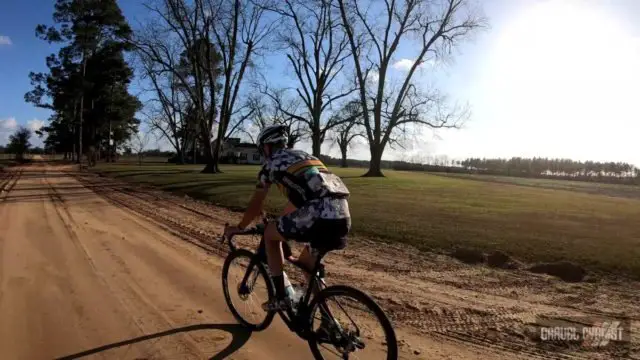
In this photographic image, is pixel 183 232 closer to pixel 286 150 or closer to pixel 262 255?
pixel 262 255

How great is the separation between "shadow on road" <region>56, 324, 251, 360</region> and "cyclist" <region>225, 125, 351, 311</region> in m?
1.11

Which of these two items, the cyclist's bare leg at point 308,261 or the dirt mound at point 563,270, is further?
the dirt mound at point 563,270

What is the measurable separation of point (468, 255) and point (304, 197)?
602 centimetres

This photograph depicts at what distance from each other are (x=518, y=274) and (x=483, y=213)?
254 inches

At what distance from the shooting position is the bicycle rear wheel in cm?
353

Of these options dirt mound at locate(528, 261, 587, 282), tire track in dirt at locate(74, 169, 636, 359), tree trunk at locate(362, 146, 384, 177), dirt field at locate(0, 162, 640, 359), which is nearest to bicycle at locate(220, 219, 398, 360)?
dirt field at locate(0, 162, 640, 359)

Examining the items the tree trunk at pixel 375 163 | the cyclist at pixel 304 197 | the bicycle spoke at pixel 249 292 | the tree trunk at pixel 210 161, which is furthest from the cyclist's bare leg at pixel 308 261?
the tree trunk at pixel 375 163

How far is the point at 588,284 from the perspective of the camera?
7.13 meters

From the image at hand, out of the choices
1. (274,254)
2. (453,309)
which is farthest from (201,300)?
(453,309)

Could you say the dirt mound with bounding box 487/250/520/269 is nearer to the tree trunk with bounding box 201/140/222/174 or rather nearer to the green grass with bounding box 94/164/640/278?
the green grass with bounding box 94/164/640/278

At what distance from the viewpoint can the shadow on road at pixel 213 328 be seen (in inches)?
164

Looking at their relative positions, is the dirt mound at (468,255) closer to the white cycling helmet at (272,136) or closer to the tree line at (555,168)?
the white cycling helmet at (272,136)

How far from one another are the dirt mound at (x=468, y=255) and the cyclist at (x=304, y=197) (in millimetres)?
5388

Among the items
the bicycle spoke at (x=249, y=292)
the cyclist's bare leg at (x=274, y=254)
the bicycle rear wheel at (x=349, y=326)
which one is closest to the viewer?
the bicycle rear wheel at (x=349, y=326)
